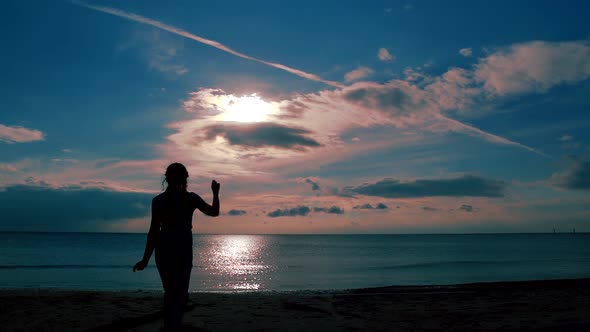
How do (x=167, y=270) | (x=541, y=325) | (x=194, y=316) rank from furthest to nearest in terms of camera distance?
(x=194, y=316)
(x=541, y=325)
(x=167, y=270)

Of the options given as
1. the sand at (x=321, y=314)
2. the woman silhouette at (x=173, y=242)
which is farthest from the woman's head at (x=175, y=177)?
the sand at (x=321, y=314)

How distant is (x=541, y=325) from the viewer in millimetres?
8070

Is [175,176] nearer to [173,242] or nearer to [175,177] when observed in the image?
[175,177]

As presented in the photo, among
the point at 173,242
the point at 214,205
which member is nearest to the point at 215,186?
the point at 214,205

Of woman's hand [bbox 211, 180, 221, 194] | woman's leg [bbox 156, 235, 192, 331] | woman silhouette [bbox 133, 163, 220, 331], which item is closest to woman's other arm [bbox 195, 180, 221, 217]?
woman's hand [bbox 211, 180, 221, 194]

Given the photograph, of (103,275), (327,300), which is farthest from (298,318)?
(103,275)

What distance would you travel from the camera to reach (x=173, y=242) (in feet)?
15.1

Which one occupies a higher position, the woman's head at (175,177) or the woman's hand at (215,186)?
the woman's head at (175,177)

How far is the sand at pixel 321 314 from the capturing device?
8.51 m

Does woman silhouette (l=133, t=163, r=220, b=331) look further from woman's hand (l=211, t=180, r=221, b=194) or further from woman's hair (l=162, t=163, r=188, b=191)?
woman's hand (l=211, t=180, r=221, b=194)

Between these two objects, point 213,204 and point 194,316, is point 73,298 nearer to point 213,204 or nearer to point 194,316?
point 194,316

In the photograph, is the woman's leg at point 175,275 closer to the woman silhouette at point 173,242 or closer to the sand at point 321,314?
the woman silhouette at point 173,242

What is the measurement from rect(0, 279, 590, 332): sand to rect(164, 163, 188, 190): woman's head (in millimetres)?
4542

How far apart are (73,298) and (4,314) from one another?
317 centimetres
